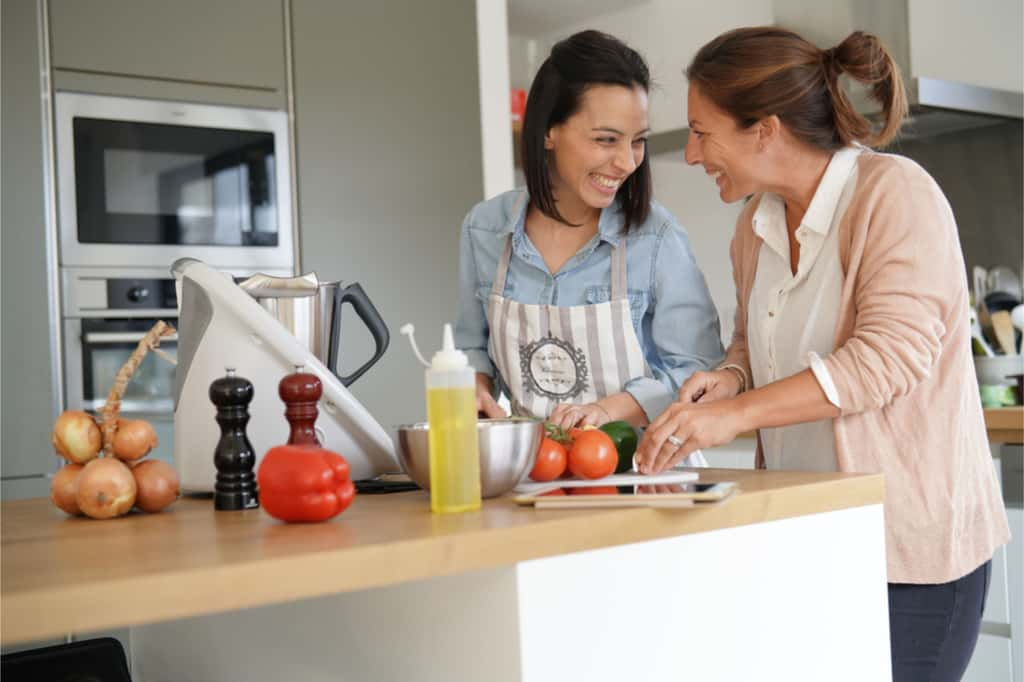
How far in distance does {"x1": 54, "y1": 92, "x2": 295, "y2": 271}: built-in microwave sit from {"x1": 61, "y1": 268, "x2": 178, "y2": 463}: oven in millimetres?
45

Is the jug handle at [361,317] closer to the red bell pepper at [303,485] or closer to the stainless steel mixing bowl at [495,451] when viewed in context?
the stainless steel mixing bowl at [495,451]

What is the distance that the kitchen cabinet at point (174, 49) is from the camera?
2.84m

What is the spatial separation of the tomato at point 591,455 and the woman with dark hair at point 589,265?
14.8 inches

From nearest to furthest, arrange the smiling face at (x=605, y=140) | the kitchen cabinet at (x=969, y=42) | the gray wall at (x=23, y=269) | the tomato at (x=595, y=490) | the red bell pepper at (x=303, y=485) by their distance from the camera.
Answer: the red bell pepper at (x=303, y=485) < the tomato at (x=595, y=490) < the smiling face at (x=605, y=140) < the gray wall at (x=23, y=269) < the kitchen cabinet at (x=969, y=42)

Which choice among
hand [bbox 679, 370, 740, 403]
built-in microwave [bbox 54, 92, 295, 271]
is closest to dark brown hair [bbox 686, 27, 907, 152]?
hand [bbox 679, 370, 740, 403]

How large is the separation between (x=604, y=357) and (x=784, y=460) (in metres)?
0.36

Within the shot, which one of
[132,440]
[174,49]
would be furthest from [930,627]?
[174,49]

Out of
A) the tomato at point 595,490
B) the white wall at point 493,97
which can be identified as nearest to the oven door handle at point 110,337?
the white wall at point 493,97

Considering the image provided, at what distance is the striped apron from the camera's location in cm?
186

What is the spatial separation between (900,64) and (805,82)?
172 centimetres

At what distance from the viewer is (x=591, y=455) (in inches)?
53.3

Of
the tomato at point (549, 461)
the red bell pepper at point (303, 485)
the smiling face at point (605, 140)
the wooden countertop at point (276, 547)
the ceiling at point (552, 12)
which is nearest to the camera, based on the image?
the wooden countertop at point (276, 547)

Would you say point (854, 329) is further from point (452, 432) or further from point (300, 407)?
point (300, 407)

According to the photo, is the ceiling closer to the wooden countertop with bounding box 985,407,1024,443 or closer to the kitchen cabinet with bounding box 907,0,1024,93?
the kitchen cabinet with bounding box 907,0,1024,93
